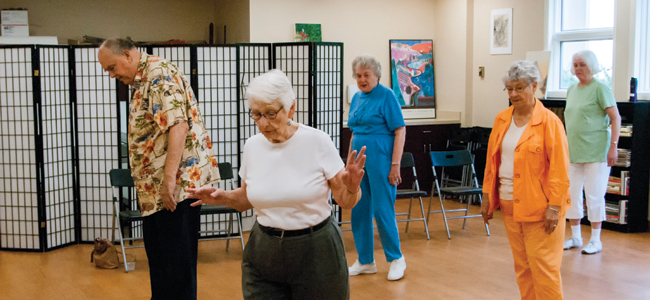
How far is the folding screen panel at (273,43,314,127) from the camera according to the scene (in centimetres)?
621

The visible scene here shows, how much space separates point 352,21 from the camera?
29.2 feet

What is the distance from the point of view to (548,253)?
311 centimetres

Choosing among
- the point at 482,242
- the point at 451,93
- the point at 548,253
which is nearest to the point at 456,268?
the point at 482,242

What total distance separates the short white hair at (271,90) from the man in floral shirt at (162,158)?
0.95m

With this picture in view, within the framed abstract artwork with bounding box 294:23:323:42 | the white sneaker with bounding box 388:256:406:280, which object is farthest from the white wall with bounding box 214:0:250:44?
the white sneaker with bounding box 388:256:406:280

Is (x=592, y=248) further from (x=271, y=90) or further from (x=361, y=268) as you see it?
(x=271, y=90)

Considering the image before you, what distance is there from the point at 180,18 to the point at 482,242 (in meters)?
6.29

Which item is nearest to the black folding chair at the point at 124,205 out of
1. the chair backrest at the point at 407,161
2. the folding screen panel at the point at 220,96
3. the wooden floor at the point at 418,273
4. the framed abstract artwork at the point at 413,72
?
the wooden floor at the point at 418,273

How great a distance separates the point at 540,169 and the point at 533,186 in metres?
0.09

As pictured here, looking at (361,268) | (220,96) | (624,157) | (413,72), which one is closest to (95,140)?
(220,96)

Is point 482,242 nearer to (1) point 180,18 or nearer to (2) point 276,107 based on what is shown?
(2) point 276,107

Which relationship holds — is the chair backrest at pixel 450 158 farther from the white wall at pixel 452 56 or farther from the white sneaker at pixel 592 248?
the white wall at pixel 452 56

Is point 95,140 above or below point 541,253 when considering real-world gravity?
above

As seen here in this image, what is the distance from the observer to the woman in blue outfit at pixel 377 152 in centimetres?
466
